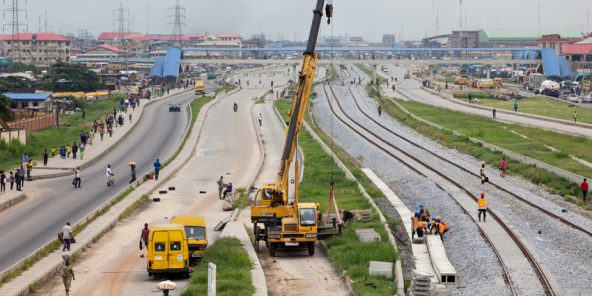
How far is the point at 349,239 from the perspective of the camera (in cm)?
3556

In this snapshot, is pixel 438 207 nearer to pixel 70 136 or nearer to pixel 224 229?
pixel 224 229

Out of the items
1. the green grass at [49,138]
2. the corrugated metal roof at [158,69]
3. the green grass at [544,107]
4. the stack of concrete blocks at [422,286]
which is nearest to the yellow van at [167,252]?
the stack of concrete blocks at [422,286]

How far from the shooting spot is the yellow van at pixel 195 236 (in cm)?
3334

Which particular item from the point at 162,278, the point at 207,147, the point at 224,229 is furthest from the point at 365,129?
the point at 162,278

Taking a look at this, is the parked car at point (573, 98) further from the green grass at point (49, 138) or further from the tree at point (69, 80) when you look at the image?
the tree at point (69, 80)

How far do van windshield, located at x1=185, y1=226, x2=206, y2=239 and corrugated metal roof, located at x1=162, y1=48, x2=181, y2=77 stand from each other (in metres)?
136

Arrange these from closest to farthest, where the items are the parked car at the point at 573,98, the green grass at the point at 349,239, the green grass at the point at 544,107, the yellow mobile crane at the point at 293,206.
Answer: the green grass at the point at 349,239
the yellow mobile crane at the point at 293,206
the green grass at the point at 544,107
the parked car at the point at 573,98

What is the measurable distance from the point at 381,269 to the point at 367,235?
5738mm

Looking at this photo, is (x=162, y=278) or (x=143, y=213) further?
(x=143, y=213)

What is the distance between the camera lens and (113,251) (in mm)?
35750

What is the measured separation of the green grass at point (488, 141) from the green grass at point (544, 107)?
7.31 meters

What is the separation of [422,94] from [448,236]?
111m

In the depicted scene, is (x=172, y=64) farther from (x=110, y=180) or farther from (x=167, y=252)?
(x=167, y=252)

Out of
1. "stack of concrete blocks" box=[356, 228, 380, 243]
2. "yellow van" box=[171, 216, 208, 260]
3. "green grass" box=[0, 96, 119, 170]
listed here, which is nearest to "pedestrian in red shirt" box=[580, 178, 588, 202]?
"stack of concrete blocks" box=[356, 228, 380, 243]
